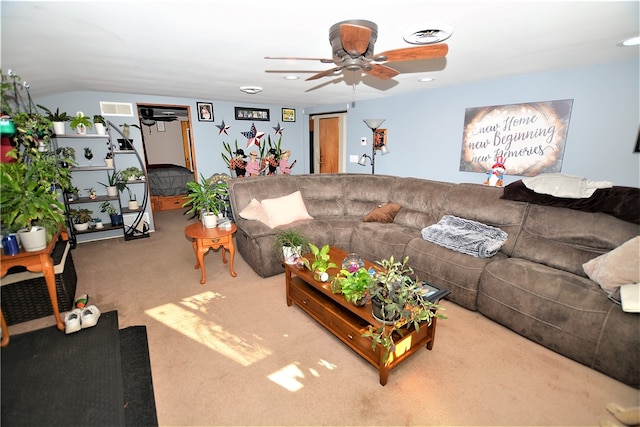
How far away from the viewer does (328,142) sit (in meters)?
6.23

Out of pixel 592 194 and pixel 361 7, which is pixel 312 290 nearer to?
pixel 361 7

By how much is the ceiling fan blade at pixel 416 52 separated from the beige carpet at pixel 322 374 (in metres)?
2.05

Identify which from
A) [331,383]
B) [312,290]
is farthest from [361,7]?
[331,383]

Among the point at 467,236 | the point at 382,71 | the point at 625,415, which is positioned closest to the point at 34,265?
the point at 382,71

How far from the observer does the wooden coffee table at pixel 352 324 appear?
1.79m

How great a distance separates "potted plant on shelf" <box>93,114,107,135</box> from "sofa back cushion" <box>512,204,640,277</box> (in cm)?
533

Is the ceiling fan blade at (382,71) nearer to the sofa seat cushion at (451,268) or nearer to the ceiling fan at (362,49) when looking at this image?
the ceiling fan at (362,49)

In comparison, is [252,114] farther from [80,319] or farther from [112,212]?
[80,319]

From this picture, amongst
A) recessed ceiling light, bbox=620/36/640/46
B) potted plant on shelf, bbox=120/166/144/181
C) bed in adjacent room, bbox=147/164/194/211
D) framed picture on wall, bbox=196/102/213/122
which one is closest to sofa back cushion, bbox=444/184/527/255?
recessed ceiling light, bbox=620/36/640/46

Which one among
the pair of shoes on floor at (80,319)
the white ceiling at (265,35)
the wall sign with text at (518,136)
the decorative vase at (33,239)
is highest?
the white ceiling at (265,35)

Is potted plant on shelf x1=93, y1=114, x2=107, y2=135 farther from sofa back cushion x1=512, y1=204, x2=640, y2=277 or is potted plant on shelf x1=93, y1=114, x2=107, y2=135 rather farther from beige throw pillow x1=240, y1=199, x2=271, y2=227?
sofa back cushion x1=512, y1=204, x2=640, y2=277

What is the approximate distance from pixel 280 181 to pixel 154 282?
196 cm

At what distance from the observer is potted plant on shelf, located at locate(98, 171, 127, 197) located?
429 centimetres

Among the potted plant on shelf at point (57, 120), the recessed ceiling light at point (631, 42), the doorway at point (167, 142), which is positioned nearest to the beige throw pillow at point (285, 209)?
the potted plant on shelf at point (57, 120)
